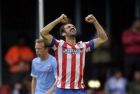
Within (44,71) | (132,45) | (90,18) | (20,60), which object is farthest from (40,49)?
(132,45)

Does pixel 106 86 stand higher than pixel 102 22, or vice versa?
pixel 102 22

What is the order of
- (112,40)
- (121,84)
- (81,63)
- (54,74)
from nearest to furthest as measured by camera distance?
(81,63)
(54,74)
(121,84)
(112,40)

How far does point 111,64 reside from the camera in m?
18.2

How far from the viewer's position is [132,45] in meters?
17.7

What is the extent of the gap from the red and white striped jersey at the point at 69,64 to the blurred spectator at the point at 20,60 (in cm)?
513

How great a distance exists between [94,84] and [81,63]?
5373mm

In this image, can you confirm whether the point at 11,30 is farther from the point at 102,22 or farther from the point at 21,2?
the point at 102,22

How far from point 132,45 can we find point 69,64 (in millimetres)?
5611

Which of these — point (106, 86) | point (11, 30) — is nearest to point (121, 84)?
point (106, 86)

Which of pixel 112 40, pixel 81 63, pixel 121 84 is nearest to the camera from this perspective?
pixel 81 63

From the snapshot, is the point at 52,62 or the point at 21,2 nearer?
the point at 52,62

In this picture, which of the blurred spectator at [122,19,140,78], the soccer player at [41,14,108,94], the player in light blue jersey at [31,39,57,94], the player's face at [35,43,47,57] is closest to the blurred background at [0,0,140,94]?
→ the blurred spectator at [122,19,140,78]

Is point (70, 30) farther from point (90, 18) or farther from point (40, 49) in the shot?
point (40, 49)

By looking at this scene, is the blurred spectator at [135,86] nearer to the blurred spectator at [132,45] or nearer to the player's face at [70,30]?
the blurred spectator at [132,45]
